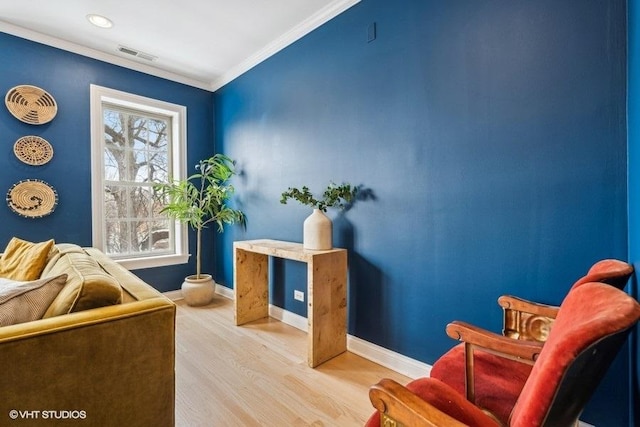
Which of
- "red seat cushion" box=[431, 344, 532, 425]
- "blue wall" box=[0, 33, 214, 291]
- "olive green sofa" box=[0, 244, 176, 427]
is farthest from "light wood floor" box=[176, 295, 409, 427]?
"blue wall" box=[0, 33, 214, 291]

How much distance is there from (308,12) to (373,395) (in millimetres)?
2753

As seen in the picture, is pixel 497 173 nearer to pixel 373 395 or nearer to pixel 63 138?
pixel 373 395

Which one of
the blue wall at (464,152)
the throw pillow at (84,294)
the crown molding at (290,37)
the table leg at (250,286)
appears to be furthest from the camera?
the table leg at (250,286)

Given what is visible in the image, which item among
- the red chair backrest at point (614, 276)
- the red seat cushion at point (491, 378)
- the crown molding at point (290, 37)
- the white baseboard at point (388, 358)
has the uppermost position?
the crown molding at point (290, 37)

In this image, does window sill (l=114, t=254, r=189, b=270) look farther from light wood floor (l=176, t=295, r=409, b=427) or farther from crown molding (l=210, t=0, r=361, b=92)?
crown molding (l=210, t=0, r=361, b=92)

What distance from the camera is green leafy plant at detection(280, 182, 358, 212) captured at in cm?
228

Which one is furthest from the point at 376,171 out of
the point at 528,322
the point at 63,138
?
the point at 63,138

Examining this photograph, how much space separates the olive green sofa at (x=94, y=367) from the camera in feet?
3.20

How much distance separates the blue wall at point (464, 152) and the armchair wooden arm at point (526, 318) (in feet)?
0.42

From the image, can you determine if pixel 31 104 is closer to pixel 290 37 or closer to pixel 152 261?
pixel 152 261

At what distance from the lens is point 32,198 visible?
8.98 feet

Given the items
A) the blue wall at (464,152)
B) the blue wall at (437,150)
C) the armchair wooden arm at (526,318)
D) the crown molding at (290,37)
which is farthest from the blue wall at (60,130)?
the armchair wooden arm at (526,318)

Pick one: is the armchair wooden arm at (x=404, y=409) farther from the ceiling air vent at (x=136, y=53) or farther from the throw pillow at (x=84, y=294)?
the ceiling air vent at (x=136, y=53)

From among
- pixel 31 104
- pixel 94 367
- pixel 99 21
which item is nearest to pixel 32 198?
pixel 31 104
